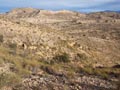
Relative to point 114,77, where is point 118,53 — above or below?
below

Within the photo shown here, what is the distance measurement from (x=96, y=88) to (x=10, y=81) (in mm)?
3224

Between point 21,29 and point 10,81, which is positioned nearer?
point 10,81

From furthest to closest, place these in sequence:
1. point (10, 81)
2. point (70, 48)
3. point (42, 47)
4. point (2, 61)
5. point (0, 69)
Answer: point (70, 48), point (42, 47), point (2, 61), point (0, 69), point (10, 81)

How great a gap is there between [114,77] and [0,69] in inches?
200

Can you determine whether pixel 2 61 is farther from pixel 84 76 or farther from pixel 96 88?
pixel 96 88

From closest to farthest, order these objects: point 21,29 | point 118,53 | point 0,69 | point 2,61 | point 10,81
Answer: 1. point 10,81
2. point 0,69
3. point 2,61
4. point 21,29
5. point 118,53

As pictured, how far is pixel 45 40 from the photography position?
29594 mm

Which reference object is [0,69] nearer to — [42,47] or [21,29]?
[42,47]

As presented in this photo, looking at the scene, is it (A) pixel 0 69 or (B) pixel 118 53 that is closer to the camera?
(A) pixel 0 69

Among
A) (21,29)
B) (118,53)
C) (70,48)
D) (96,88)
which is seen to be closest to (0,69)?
(96,88)

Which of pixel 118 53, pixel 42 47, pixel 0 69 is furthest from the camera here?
pixel 118 53

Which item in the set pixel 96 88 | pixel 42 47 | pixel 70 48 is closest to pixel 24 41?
pixel 42 47

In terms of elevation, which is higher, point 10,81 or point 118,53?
point 10,81

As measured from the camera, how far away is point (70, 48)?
29234 millimetres
